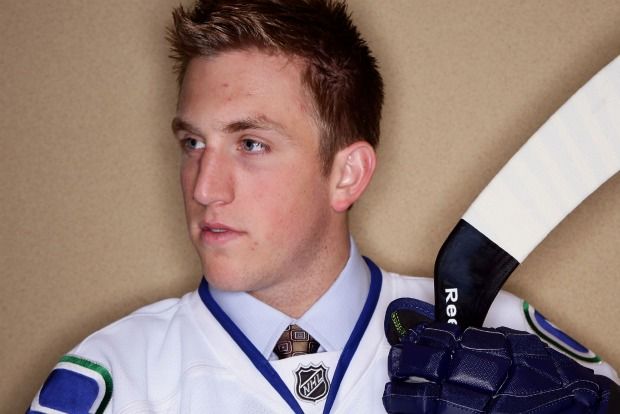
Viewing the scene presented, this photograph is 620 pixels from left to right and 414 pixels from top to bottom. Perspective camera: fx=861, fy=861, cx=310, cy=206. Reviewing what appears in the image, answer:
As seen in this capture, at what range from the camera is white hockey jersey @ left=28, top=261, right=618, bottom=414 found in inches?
64.6

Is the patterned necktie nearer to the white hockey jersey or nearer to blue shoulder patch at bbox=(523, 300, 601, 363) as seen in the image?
the white hockey jersey

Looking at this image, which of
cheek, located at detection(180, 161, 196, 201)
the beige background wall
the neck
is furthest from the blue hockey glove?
the beige background wall

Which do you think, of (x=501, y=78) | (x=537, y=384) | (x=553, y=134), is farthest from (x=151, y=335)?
(x=501, y=78)

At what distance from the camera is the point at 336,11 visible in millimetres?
1840

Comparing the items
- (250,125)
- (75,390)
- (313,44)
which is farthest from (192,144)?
(75,390)

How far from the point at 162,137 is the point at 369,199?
58 centimetres

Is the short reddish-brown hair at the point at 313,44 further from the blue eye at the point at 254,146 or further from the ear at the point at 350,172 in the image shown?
the blue eye at the point at 254,146

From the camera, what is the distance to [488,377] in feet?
4.71

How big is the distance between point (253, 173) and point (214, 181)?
3.0 inches

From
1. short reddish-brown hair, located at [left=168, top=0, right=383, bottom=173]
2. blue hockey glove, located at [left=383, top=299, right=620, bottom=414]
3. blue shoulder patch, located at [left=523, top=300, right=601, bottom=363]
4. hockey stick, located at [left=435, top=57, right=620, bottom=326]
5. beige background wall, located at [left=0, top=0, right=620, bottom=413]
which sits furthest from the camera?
beige background wall, located at [left=0, top=0, right=620, bottom=413]

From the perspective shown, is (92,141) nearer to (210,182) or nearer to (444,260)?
(210,182)

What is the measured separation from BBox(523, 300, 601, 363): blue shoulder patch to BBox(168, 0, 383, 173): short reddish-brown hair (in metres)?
0.54

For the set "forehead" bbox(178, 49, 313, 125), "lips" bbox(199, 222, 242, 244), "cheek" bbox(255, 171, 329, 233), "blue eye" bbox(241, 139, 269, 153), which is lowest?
"lips" bbox(199, 222, 242, 244)

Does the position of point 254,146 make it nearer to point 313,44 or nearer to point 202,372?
point 313,44
